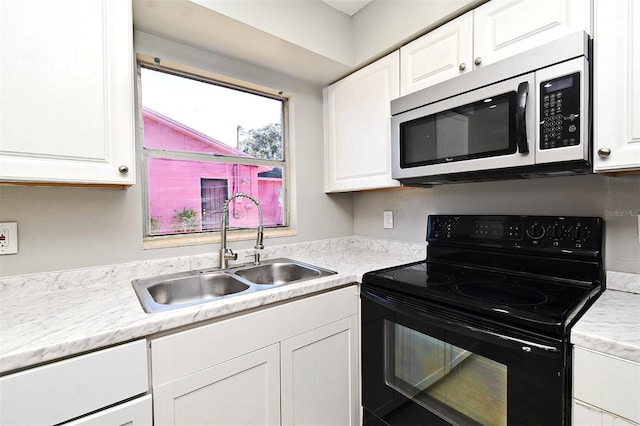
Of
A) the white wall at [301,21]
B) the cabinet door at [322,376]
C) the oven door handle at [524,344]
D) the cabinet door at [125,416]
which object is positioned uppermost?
→ the white wall at [301,21]

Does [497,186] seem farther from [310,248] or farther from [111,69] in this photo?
[111,69]

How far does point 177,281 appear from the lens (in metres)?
1.43

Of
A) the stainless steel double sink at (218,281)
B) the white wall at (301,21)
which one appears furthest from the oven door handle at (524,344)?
the white wall at (301,21)

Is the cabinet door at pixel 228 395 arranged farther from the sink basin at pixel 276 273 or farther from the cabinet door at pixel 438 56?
the cabinet door at pixel 438 56

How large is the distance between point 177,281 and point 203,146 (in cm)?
81

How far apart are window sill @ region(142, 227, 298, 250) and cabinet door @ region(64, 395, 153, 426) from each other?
2.61 ft

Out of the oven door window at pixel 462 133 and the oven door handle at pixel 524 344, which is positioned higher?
the oven door window at pixel 462 133

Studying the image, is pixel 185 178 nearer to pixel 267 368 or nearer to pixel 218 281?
pixel 218 281

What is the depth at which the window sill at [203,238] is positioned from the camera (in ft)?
5.01

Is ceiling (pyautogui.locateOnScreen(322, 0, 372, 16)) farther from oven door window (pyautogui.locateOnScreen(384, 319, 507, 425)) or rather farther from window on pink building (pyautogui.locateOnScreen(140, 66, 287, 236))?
oven door window (pyautogui.locateOnScreen(384, 319, 507, 425))

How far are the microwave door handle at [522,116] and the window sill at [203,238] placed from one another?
139cm

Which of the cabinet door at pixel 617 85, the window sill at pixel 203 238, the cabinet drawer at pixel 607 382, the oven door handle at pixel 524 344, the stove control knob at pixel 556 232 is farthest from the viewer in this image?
the window sill at pixel 203 238

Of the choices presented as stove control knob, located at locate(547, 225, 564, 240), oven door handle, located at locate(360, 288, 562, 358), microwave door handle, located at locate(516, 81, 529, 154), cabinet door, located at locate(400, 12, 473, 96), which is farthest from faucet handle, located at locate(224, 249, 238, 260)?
stove control knob, located at locate(547, 225, 564, 240)

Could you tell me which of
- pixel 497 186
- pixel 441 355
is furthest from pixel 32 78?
pixel 497 186
